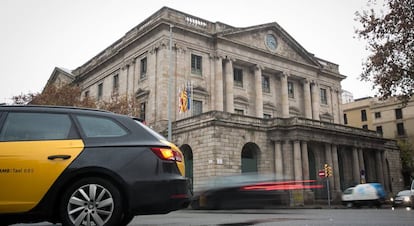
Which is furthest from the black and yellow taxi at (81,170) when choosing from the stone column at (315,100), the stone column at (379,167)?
the stone column at (315,100)

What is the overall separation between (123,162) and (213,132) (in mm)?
24019

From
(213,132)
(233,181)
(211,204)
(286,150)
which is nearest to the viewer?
(233,181)

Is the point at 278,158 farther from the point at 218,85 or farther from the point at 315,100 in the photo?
the point at 315,100

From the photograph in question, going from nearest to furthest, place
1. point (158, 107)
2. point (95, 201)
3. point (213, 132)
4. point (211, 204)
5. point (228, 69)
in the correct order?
point (95, 201) < point (211, 204) < point (213, 132) < point (158, 107) < point (228, 69)

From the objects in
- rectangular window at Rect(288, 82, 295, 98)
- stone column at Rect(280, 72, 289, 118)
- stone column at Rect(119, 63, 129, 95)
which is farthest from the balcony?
stone column at Rect(119, 63, 129, 95)

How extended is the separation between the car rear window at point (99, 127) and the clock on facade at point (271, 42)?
3930 centimetres

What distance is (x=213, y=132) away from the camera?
29484 millimetres

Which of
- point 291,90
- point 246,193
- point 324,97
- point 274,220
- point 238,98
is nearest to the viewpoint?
point 274,220

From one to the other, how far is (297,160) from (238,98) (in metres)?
10.6

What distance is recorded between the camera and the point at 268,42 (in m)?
44.1

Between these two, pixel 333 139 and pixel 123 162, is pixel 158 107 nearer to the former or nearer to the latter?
pixel 333 139

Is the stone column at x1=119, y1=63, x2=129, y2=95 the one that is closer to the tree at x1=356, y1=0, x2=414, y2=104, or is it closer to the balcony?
the balcony

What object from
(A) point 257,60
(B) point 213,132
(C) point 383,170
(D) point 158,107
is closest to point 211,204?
(B) point 213,132

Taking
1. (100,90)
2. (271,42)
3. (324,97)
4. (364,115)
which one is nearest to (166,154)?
(271,42)
